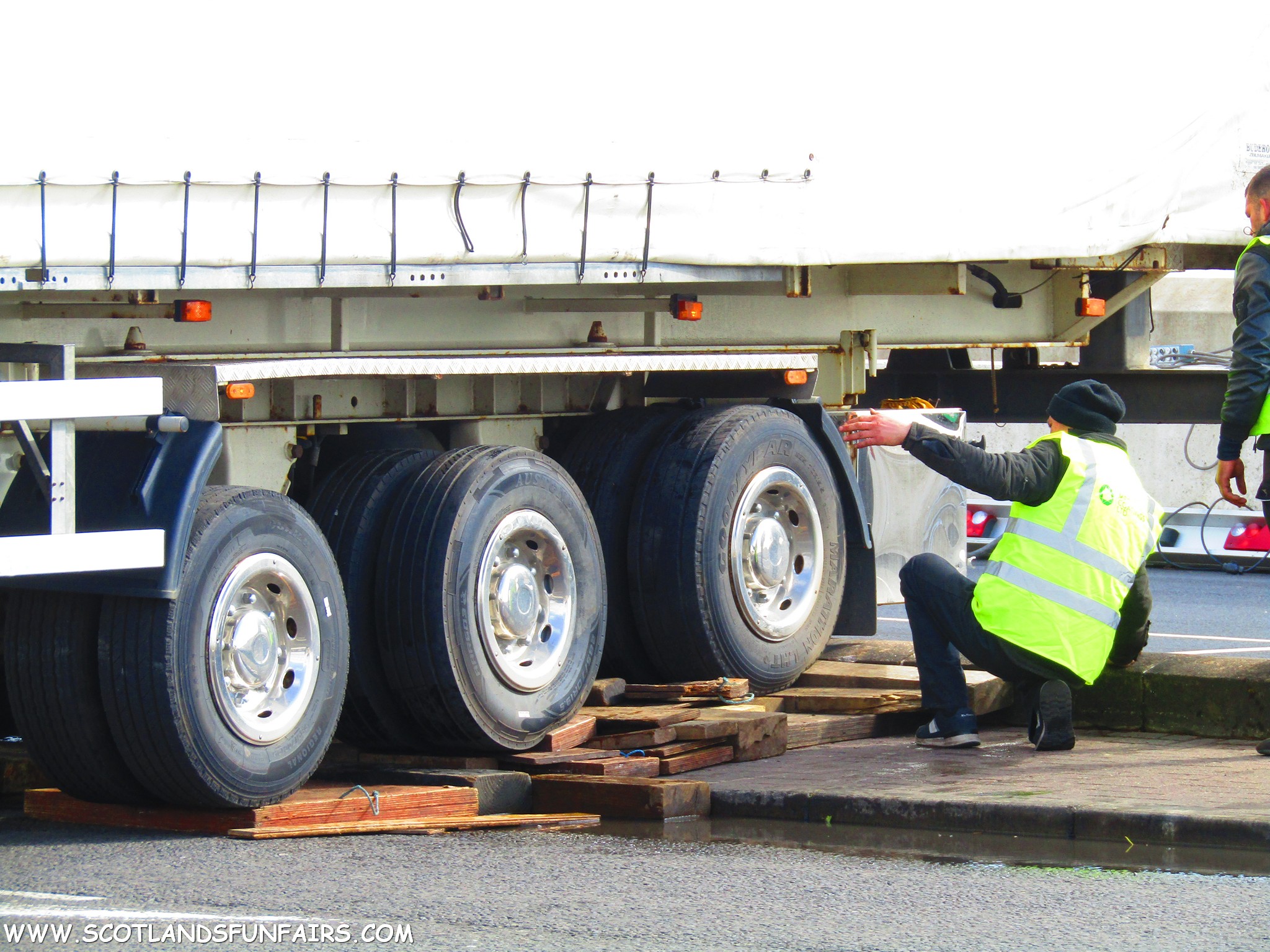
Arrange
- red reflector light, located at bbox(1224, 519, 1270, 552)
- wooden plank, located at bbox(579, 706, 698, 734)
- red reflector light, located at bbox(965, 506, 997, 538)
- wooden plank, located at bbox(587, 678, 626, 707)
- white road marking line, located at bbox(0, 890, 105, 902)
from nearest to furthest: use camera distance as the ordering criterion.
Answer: white road marking line, located at bbox(0, 890, 105, 902) < wooden plank, located at bbox(579, 706, 698, 734) < wooden plank, located at bbox(587, 678, 626, 707) < red reflector light, located at bbox(1224, 519, 1270, 552) < red reflector light, located at bbox(965, 506, 997, 538)

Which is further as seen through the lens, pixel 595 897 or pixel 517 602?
pixel 517 602

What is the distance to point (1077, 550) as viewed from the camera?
7.06 m

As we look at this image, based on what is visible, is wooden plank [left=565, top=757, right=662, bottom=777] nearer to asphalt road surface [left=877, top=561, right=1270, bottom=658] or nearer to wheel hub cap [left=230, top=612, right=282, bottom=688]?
wheel hub cap [left=230, top=612, right=282, bottom=688]

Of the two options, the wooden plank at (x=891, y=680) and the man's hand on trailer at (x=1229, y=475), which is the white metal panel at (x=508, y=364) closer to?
the wooden plank at (x=891, y=680)

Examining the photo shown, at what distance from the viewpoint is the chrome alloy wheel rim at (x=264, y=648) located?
579cm

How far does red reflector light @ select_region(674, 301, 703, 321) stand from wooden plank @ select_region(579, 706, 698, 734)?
1517mm

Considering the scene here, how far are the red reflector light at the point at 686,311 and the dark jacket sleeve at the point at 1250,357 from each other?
200cm

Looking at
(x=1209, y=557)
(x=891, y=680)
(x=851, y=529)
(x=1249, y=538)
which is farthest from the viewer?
(x=1209, y=557)

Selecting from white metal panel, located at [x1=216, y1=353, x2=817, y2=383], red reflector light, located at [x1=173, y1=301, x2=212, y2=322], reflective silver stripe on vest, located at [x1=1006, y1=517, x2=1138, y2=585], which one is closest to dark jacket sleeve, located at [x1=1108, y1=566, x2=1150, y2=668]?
reflective silver stripe on vest, located at [x1=1006, y1=517, x2=1138, y2=585]

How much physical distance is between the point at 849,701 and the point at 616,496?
A: 1229 mm

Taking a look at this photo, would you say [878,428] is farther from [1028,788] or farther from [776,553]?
[1028,788]

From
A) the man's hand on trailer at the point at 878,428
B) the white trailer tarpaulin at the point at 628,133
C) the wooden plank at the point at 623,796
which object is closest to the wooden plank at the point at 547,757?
the wooden plank at the point at 623,796

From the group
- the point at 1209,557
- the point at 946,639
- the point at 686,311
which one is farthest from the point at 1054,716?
the point at 1209,557

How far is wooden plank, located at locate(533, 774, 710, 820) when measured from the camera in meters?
6.24
